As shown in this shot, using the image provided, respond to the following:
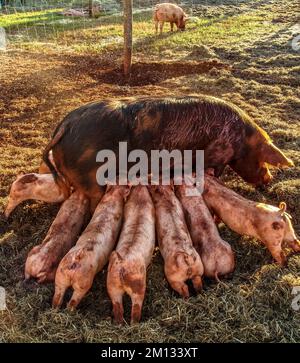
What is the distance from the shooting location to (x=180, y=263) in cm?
365

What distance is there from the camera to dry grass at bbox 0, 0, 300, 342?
3447mm

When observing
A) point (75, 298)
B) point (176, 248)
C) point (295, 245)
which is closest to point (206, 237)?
point (176, 248)

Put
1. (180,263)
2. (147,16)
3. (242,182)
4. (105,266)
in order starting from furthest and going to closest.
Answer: (147,16) < (242,182) < (105,266) < (180,263)

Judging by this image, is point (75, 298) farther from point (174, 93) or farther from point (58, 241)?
point (174, 93)

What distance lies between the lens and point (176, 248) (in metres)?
3.78

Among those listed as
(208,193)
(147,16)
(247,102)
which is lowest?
(147,16)

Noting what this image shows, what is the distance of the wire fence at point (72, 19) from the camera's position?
12391 mm

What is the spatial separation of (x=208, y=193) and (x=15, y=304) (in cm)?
210

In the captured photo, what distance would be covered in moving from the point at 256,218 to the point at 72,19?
13812mm

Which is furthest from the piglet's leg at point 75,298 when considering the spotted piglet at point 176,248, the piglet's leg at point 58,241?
the spotted piglet at point 176,248

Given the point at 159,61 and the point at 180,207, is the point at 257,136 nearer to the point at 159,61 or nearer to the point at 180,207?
the point at 180,207

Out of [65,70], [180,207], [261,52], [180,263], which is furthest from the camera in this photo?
[261,52]

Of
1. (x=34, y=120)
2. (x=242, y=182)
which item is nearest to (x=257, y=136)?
(x=242, y=182)

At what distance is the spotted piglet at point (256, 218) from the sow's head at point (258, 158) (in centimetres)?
72
